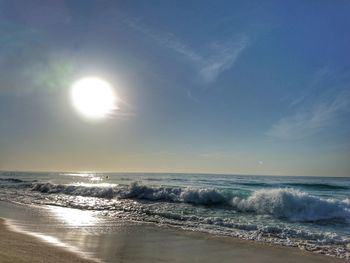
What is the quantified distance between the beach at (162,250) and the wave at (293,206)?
692 centimetres

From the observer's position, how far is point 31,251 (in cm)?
830

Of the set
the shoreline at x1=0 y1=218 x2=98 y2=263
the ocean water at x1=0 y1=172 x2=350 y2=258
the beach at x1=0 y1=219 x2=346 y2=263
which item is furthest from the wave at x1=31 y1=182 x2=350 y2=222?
the shoreline at x1=0 y1=218 x2=98 y2=263

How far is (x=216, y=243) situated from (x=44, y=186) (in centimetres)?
2756

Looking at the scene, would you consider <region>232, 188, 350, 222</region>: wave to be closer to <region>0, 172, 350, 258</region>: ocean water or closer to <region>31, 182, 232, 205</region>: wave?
<region>0, 172, 350, 258</region>: ocean water

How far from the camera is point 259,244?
1062 centimetres

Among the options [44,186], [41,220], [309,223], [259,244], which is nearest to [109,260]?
[259,244]

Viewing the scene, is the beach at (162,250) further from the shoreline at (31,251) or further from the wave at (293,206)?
the wave at (293,206)

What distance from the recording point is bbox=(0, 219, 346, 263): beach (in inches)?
318

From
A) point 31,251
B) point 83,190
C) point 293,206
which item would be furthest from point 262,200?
point 83,190

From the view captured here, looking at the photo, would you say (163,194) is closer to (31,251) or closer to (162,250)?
(162,250)

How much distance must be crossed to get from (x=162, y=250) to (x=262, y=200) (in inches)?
456

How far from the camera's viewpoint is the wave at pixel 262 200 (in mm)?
17594

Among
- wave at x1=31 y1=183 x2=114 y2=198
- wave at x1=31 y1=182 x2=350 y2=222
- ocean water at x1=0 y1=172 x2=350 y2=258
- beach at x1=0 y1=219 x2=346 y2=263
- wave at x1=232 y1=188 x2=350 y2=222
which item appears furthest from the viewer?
wave at x1=31 y1=183 x2=114 y2=198

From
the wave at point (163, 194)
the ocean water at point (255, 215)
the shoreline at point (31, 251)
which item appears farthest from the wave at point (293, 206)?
the shoreline at point (31, 251)
